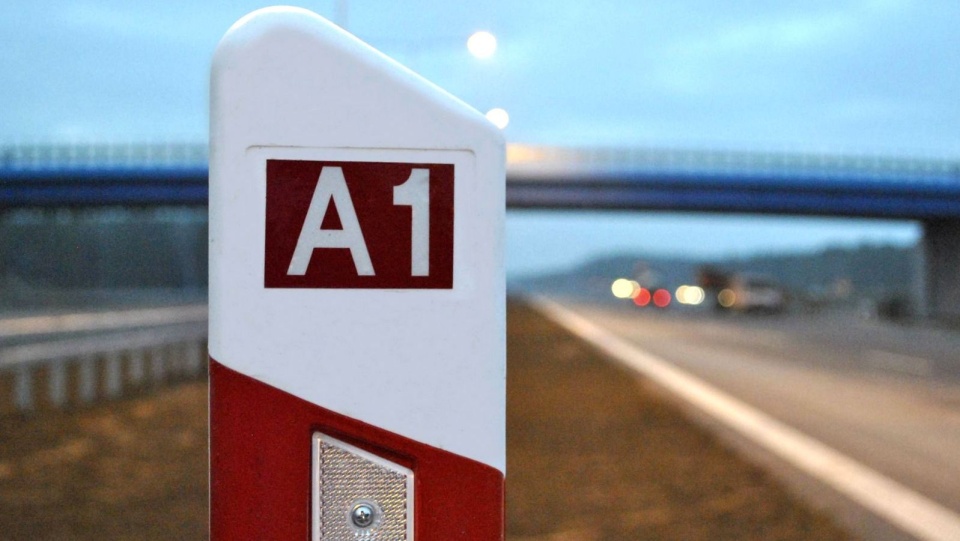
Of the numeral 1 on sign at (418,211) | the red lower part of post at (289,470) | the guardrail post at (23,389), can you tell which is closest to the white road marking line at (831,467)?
the red lower part of post at (289,470)

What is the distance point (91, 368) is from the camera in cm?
1568

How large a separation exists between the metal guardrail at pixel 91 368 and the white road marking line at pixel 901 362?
13.7 m

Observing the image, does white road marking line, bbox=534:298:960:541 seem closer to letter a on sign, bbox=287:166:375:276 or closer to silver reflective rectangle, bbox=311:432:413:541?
silver reflective rectangle, bbox=311:432:413:541

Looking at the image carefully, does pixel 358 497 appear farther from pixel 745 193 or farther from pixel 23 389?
pixel 745 193

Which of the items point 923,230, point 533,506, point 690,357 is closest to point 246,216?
point 533,506

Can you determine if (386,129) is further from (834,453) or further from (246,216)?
(834,453)

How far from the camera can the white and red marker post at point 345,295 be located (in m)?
1.53

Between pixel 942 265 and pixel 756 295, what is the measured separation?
10.8m

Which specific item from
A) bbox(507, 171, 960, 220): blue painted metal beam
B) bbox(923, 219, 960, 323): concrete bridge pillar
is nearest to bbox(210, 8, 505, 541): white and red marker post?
bbox(507, 171, 960, 220): blue painted metal beam

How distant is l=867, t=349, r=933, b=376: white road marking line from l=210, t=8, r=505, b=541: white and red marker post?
20326 millimetres

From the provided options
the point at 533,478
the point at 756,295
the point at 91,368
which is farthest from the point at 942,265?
the point at 533,478

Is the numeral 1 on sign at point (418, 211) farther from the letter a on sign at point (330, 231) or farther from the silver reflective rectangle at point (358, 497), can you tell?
the silver reflective rectangle at point (358, 497)

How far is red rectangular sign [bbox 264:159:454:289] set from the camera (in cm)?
153

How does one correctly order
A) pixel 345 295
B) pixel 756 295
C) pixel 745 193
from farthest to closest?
pixel 756 295
pixel 745 193
pixel 345 295
